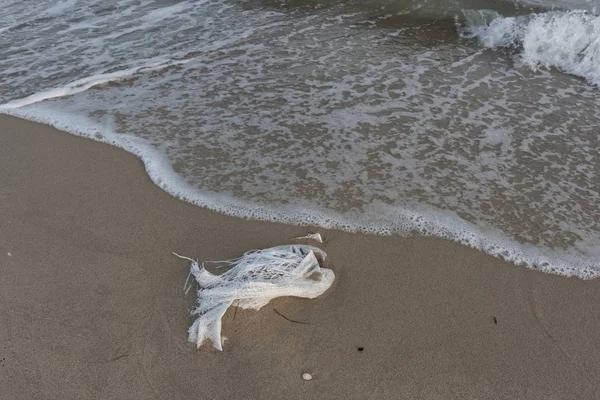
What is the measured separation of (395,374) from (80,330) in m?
1.73

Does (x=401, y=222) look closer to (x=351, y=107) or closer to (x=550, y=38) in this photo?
(x=351, y=107)

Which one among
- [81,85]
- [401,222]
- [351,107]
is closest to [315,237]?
[401,222]

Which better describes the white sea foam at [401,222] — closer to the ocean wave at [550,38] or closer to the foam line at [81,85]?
the foam line at [81,85]

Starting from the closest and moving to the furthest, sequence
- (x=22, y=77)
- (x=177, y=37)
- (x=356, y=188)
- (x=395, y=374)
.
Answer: (x=395, y=374), (x=356, y=188), (x=22, y=77), (x=177, y=37)

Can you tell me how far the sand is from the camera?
98.5 inches

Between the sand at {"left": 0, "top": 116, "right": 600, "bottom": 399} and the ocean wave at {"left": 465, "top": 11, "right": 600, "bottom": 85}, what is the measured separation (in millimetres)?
3815

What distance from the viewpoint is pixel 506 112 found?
4.91 m

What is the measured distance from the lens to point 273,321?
2.81 metres

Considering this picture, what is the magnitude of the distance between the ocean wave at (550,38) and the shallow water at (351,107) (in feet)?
0.10

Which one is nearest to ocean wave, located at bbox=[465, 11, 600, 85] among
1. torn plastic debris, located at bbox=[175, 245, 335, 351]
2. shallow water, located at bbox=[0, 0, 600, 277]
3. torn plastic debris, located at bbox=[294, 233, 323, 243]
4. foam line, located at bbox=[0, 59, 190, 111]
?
shallow water, located at bbox=[0, 0, 600, 277]

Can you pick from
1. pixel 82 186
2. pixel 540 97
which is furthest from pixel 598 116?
pixel 82 186

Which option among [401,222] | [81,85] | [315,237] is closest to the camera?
[315,237]

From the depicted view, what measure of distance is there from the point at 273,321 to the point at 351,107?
2.77 metres

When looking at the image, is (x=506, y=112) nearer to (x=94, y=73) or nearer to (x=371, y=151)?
(x=371, y=151)
